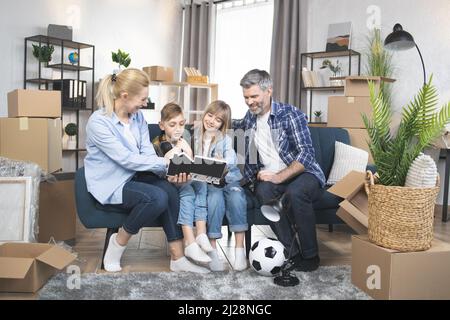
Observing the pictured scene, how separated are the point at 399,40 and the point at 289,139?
1.94 metres

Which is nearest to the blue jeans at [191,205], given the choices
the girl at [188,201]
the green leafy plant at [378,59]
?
the girl at [188,201]

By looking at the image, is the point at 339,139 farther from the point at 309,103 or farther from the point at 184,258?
the point at 309,103

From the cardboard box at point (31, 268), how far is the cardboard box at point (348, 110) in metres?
2.47

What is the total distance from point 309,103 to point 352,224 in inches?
120

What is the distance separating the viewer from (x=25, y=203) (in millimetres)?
2281

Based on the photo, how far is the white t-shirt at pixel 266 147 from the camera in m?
2.44

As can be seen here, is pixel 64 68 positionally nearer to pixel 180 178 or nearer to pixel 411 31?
pixel 180 178

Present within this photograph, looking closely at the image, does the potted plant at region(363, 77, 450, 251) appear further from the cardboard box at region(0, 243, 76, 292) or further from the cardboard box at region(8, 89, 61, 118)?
the cardboard box at region(8, 89, 61, 118)

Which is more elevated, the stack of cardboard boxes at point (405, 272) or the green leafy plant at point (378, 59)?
the green leafy plant at point (378, 59)

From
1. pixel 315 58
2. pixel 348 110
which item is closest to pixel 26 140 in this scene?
pixel 348 110

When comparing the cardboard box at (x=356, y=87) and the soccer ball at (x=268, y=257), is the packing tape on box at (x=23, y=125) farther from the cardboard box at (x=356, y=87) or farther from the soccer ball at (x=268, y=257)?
the cardboard box at (x=356, y=87)

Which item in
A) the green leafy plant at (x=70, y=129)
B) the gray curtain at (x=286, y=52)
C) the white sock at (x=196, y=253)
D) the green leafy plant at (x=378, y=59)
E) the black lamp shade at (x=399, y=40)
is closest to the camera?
the white sock at (x=196, y=253)

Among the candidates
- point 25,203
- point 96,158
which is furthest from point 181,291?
point 25,203

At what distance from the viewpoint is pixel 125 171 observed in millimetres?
2164
